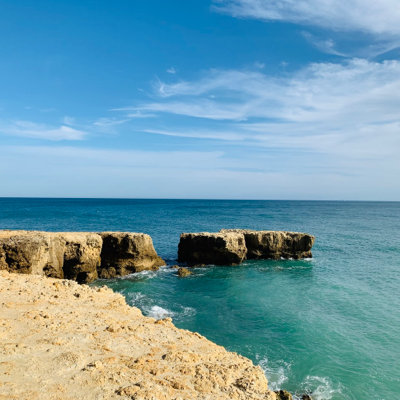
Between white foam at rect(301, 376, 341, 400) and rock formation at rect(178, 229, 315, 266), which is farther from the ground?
Answer: rock formation at rect(178, 229, 315, 266)

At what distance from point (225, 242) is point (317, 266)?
11133mm

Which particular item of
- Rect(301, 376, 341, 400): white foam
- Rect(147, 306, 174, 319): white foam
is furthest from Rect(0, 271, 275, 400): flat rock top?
Rect(147, 306, 174, 319): white foam

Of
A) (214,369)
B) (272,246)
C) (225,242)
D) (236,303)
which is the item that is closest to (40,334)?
(214,369)

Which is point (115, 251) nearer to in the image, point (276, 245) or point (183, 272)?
point (183, 272)

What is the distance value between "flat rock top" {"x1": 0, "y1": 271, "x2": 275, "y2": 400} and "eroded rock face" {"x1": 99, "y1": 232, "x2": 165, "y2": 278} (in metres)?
18.3

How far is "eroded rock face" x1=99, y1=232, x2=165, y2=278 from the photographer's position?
31.4 m

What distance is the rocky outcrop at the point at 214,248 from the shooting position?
3553 centimetres

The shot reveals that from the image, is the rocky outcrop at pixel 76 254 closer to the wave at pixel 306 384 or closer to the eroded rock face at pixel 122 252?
the eroded rock face at pixel 122 252

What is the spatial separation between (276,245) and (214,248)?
855 cm

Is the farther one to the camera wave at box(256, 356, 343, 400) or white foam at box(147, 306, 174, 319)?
white foam at box(147, 306, 174, 319)

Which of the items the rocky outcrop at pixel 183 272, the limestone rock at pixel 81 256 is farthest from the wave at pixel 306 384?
the limestone rock at pixel 81 256

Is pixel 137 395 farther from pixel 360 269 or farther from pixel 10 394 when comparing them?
pixel 360 269

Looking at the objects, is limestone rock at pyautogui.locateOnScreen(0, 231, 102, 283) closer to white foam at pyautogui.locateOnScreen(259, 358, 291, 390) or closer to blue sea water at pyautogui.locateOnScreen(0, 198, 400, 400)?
blue sea water at pyautogui.locateOnScreen(0, 198, 400, 400)

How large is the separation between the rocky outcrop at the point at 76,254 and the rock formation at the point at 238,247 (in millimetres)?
4185
